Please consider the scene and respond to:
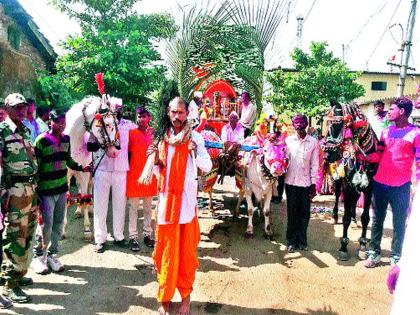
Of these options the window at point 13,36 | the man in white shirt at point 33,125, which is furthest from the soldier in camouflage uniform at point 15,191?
the window at point 13,36

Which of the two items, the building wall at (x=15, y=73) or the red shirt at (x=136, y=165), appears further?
the building wall at (x=15, y=73)

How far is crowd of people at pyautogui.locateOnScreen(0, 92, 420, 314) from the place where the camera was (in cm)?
328

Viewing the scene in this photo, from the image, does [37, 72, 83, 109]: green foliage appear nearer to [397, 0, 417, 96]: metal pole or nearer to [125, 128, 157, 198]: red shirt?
[125, 128, 157, 198]: red shirt

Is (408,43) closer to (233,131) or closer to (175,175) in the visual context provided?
(233,131)

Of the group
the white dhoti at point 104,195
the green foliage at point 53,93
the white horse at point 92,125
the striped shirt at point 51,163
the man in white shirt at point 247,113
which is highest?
the green foliage at point 53,93

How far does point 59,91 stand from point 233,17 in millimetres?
5076

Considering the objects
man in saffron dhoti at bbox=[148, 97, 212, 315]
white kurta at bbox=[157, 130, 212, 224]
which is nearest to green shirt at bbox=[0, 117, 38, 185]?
man in saffron dhoti at bbox=[148, 97, 212, 315]

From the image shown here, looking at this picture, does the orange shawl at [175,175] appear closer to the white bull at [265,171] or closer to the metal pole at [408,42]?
the white bull at [265,171]

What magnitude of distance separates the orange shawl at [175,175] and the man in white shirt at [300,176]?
221 cm

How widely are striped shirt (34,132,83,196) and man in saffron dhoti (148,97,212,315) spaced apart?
54.0 inches

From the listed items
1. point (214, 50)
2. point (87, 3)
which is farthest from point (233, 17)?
point (87, 3)

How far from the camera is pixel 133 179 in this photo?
505 cm

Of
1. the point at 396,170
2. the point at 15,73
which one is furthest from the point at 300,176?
the point at 15,73

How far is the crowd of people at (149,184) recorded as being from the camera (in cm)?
328
